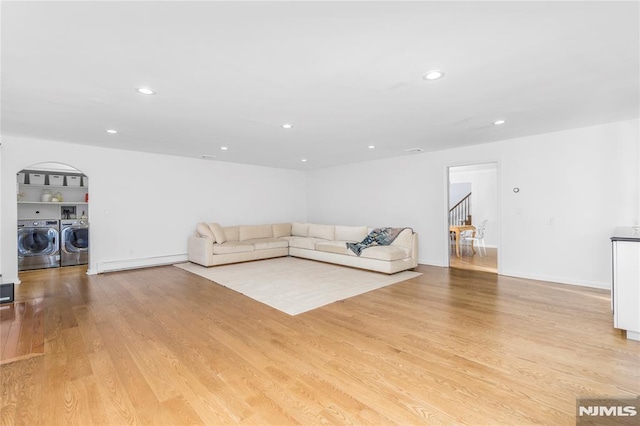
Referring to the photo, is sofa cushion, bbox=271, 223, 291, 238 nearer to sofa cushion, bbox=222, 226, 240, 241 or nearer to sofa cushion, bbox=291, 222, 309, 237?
sofa cushion, bbox=291, 222, 309, 237

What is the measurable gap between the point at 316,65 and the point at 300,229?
597cm

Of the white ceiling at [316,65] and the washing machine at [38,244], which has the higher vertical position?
the white ceiling at [316,65]

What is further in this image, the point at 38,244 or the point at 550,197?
the point at 38,244

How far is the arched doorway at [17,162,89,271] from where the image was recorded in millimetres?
6051

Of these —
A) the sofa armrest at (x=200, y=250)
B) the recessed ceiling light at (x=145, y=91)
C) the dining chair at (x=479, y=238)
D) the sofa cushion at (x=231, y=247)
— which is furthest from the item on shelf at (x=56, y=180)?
the dining chair at (x=479, y=238)

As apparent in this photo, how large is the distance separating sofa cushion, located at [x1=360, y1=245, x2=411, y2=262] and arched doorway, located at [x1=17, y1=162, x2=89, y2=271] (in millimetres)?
6075

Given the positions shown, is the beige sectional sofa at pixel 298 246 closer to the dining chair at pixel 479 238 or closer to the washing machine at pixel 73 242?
the washing machine at pixel 73 242

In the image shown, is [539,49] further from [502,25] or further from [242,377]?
[242,377]

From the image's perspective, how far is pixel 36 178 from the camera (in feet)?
21.2

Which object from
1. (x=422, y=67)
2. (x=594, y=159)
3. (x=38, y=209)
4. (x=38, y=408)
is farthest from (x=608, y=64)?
(x=38, y=209)

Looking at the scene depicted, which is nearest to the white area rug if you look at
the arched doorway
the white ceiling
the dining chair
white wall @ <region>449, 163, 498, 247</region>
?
the white ceiling

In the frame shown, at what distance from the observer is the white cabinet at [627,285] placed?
2.62 metres

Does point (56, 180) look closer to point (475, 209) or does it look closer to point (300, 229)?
point (300, 229)

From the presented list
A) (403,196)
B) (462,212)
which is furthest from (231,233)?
(462,212)
